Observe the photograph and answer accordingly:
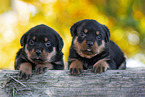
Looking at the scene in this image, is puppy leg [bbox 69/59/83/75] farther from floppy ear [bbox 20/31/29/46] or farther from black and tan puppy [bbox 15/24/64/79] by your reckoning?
floppy ear [bbox 20/31/29/46]

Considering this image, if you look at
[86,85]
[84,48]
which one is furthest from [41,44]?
[86,85]

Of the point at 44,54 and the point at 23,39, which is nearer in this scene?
the point at 44,54

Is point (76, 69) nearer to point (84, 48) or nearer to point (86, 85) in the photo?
point (86, 85)

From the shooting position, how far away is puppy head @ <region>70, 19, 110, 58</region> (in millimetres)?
3264

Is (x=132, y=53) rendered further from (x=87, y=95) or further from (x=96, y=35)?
(x=87, y=95)

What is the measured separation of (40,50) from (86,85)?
95 centimetres

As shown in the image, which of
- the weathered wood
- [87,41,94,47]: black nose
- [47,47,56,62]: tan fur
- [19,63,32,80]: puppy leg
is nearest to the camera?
the weathered wood

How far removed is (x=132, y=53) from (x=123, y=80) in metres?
4.58

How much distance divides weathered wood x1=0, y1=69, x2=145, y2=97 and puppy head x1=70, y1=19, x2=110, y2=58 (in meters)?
0.63

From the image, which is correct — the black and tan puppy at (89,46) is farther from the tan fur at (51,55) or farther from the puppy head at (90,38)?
the tan fur at (51,55)

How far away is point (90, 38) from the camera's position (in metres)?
3.25

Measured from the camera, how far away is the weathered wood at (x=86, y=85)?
2645 mm

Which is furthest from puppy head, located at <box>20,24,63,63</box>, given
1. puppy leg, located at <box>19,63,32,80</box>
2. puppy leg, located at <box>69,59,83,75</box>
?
puppy leg, located at <box>69,59,83,75</box>

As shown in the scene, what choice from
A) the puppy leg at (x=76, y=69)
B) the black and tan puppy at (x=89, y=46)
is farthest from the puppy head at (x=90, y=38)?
the puppy leg at (x=76, y=69)
